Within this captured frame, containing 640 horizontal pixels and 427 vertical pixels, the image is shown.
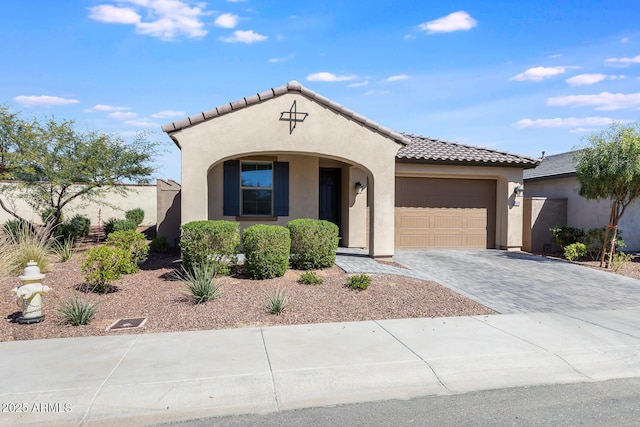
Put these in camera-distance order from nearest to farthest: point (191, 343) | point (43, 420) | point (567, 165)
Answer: point (43, 420) < point (191, 343) < point (567, 165)

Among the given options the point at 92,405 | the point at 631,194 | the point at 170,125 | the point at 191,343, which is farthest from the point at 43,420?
the point at 631,194

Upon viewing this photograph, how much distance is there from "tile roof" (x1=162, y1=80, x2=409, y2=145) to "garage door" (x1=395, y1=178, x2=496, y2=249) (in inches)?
140

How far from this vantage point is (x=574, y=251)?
527 inches

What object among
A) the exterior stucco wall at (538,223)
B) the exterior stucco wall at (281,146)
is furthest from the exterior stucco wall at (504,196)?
the exterior stucco wall at (281,146)

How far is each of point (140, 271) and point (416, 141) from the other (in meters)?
10.8

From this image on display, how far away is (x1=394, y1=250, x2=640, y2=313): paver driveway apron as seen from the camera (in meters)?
8.24

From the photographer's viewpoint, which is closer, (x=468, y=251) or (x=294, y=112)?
(x=294, y=112)

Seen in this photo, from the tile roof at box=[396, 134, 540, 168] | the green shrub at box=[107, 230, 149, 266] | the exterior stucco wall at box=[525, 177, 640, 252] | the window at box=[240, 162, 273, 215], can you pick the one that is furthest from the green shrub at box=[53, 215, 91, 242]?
the exterior stucco wall at box=[525, 177, 640, 252]

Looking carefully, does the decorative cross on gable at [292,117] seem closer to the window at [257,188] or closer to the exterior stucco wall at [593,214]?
the window at [257,188]

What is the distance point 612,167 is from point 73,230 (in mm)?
17405

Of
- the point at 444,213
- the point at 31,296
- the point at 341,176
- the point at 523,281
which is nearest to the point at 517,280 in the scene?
the point at 523,281

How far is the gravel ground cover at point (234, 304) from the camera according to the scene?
6.58 m

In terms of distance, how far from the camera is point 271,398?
169 inches

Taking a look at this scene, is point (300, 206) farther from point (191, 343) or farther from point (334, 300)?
point (191, 343)
